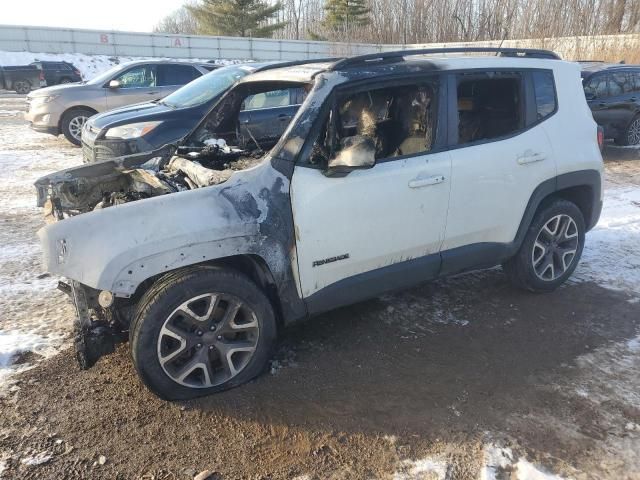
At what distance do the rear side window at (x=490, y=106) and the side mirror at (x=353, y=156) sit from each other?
40.1 inches

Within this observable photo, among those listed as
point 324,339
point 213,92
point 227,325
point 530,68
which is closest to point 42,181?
point 227,325

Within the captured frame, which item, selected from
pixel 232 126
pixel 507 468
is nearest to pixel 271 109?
pixel 232 126

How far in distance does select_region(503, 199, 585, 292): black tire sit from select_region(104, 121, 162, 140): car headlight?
5198 millimetres

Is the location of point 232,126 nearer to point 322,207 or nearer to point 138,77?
point 322,207

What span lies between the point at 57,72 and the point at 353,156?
23.5 meters

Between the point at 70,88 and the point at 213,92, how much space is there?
4.66 meters

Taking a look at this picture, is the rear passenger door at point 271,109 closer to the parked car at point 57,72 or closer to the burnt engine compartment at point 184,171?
the burnt engine compartment at point 184,171

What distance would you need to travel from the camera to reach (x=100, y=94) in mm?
10570

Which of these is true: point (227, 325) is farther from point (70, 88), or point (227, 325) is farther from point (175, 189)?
point (70, 88)

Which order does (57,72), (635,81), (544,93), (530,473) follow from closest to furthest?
(530,473), (544,93), (635,81), (57,72)

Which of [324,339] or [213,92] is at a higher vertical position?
[213,92]

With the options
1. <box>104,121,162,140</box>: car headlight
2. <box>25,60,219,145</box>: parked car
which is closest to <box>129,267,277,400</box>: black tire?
<box>104,121,162,140</box>: car headlight

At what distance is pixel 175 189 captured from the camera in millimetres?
3480

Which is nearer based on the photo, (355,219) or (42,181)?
(355,219)
